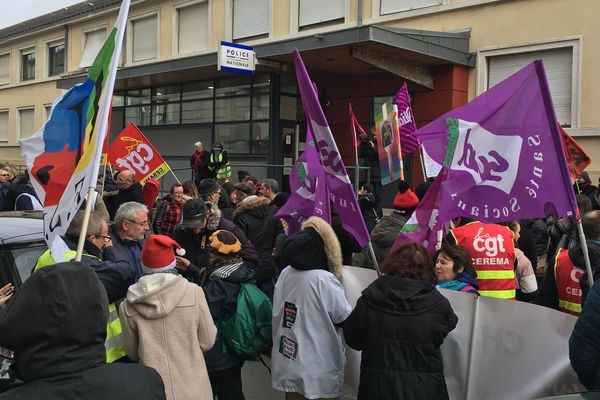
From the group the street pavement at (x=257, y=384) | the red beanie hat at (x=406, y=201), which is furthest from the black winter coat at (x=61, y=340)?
the red beanie hat at (x=406, y=201)

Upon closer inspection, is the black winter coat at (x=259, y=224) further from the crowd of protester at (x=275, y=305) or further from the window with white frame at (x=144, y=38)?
the window with white frame at (x=144, y=38)

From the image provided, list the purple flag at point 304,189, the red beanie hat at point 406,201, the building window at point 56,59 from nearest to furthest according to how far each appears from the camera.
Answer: the purple flag at point 304,189 < the red beanie hat at point 406,201 < the building window at point 56,59

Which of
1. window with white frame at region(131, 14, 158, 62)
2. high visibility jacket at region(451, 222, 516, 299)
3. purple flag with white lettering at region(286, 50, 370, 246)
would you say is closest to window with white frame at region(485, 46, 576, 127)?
high visibility jacket at region(451, 222, 516, 299)

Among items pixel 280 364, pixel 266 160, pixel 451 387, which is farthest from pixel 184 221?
pixel 266 160

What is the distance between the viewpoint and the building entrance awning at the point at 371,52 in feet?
39.8

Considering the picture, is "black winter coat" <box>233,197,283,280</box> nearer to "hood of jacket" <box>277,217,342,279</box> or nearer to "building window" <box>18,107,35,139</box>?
"hood of jacket" <box>277,217,342,279</box>

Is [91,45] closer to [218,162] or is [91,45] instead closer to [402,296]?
[218,162]

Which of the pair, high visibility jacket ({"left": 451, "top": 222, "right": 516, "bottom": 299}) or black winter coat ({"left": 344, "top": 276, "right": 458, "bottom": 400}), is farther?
high visibility jacket ({"left": 451, "top": 222, "right": 516, "bottom": 299})

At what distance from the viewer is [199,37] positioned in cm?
1966

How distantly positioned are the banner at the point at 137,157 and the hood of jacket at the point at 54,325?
280 inches

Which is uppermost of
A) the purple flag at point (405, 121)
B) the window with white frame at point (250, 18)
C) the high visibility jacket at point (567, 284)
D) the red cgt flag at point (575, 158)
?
the window with white frame at point (250, 18)

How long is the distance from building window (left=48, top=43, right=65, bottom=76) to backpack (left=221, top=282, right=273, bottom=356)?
25229 millimetres

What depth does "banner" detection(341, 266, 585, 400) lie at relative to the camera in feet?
10.7

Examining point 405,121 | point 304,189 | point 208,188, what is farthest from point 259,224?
point 405,121
